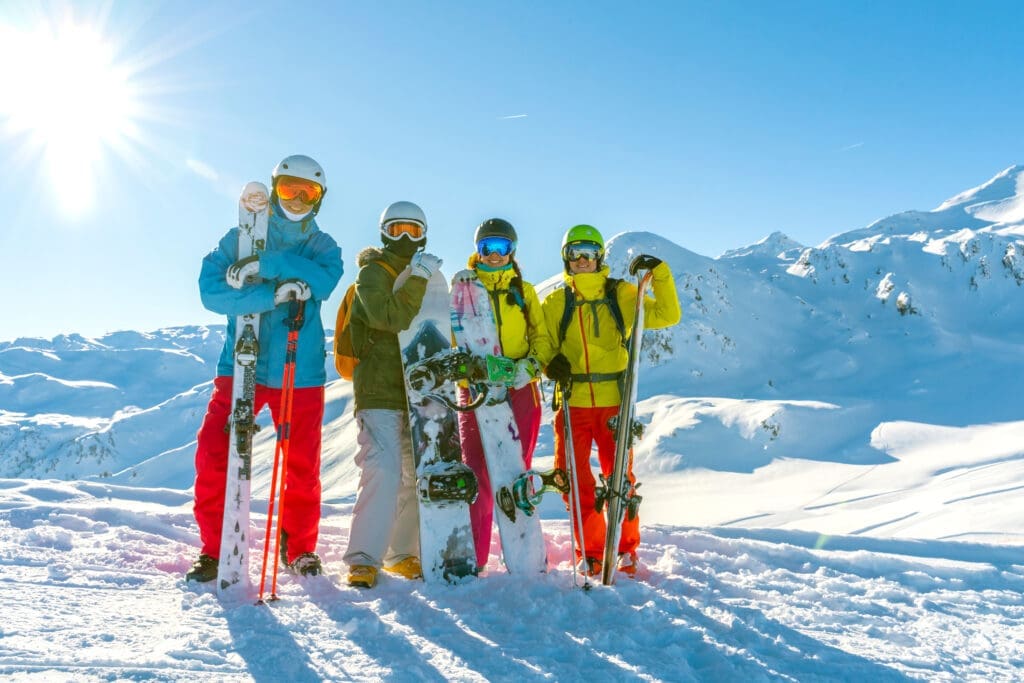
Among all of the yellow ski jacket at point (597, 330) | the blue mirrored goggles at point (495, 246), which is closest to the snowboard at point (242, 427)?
the blue mirrored goggles at point (495, 246)

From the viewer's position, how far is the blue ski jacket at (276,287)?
151 inches

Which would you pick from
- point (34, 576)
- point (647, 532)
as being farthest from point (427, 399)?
point (34, 576)

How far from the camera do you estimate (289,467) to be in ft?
13.0

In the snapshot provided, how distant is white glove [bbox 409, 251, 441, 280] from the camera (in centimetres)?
389

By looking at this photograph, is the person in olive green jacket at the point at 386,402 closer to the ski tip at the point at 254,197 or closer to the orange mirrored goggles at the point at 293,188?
the orange mirrored goggles at the point at 293,188

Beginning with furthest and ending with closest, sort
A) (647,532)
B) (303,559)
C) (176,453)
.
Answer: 1. (176,453)
2. (647,532)
3. (303,559)

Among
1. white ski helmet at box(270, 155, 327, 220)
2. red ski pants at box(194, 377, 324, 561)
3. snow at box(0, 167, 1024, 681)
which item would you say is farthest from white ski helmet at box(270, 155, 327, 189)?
snow at box(0, 167, 1024, 681)

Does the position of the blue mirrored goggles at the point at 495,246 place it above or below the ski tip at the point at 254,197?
below

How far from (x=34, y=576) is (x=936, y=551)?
18.8 feet

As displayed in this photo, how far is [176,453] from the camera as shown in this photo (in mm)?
64688

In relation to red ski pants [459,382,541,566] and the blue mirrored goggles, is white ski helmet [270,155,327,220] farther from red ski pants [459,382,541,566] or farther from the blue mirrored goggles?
red ski pants [459,382,541,566]

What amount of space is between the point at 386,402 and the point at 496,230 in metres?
1.42

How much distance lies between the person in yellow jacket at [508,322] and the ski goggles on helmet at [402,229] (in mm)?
428

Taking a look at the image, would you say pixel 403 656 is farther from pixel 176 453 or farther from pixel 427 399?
pixel 176 453
